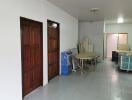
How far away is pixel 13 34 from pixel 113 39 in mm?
10608

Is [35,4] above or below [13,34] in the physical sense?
above

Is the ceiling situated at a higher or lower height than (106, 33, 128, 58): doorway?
higher

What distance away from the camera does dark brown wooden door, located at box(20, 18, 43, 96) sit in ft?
14.2

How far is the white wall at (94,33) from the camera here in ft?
35.8

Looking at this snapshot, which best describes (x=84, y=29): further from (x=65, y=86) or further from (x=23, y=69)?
(x=23, y=69)

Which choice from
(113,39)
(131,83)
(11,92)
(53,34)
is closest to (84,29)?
(113,39)

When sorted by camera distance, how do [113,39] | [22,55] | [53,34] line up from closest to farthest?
1. [22,55]
2. [53,34]
3. [113,39]

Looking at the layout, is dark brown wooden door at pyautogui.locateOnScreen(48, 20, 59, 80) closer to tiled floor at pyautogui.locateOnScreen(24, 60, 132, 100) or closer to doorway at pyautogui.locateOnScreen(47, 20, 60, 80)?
doorway at pyautogui.locateOnScreen(47, 20, 60, 80)

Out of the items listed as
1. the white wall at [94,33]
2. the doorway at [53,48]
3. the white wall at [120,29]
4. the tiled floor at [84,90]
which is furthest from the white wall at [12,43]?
the white wall at [120,29]

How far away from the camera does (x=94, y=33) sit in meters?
11.0

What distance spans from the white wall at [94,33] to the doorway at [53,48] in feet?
15.7

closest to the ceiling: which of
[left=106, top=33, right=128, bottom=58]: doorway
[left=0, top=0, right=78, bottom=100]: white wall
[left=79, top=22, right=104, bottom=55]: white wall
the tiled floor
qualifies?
[left=0, top=0, right=78, bottom=100]: white wall

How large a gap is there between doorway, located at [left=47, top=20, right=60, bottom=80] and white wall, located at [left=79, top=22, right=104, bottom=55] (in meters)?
4.78

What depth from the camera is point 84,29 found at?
11.2 m
